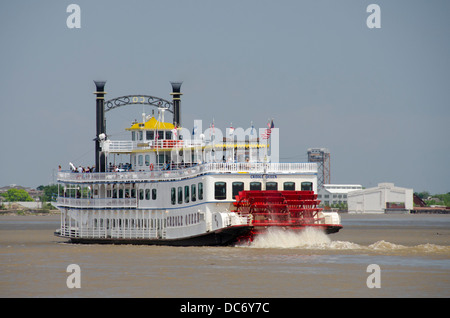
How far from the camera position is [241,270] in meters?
32.4

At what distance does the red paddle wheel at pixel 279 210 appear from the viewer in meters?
40.8

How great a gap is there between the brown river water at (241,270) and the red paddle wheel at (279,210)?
0.57 m

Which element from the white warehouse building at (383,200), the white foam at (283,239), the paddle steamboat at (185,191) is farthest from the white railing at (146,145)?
the white warehouse building at (383,200)

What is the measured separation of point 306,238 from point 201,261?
6999 mm

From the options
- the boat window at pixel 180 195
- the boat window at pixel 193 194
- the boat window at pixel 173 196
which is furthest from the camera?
the boat window at pixel 173 196

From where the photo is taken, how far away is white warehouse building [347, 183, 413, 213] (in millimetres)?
185625

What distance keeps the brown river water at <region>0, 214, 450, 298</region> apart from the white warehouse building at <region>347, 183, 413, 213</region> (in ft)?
478

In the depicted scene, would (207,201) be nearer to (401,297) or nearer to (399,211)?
(401,297)

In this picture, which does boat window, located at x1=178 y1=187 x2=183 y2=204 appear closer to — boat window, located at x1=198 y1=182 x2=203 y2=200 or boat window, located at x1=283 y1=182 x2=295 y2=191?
boat window, located at x1=198 y1=182 x2=203 y2=200

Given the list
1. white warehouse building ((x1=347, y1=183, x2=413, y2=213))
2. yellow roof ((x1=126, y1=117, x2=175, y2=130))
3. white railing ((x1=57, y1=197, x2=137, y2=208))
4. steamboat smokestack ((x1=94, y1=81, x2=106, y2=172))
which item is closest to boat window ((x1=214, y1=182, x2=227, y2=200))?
white railing ((x1=57, y1=197, x2=137, y2=208))

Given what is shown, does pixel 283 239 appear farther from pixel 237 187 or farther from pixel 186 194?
pixel 186 194

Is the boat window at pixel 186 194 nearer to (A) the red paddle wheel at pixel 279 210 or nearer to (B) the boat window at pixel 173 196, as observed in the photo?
(B) the boat window at pixel 173 196

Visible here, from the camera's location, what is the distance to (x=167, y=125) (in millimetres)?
52312

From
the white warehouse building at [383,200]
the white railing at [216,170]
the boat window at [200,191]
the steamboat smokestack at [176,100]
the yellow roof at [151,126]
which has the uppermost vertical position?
the steamboat smokestack at [176,100]
